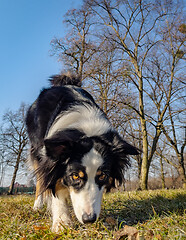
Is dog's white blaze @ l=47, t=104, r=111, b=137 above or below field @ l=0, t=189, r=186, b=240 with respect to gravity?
above

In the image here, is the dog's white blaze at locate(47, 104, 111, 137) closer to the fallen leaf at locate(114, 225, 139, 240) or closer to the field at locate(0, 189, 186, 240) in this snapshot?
the field at locate(0, 189, 186, 240)

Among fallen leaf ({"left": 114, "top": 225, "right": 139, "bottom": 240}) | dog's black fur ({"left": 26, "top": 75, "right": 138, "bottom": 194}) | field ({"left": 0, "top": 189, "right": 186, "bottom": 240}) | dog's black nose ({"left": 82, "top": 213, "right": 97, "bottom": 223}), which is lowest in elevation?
field ({"left": 0, "top": 189, "right": 186, "bottom": 240})

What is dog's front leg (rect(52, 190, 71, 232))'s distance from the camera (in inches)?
126

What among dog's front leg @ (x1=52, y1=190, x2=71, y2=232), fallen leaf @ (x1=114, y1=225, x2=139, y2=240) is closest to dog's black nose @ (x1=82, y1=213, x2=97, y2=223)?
fallen leaf @ (x1=114, y1=225, x2=139, y2=240)

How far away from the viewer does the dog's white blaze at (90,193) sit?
104 inches

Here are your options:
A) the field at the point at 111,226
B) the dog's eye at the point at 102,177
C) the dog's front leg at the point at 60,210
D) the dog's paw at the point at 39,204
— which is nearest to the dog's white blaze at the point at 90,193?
the dog's eye at the point at 102,177

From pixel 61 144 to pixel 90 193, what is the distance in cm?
73

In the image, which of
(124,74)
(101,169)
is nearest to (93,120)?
(101,169)

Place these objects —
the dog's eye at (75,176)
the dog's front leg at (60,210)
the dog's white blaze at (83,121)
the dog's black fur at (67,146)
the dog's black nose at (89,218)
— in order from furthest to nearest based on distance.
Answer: the dog's white blaze at (83,121)
the dog's front leg at (60,210)
the dog's black fur at (67,146)
the dog's eye at (75,176)
the dog's black nose at (89,218)

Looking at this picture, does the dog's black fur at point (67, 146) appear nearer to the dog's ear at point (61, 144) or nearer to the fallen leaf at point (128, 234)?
the dog's ear at point (61, 144)

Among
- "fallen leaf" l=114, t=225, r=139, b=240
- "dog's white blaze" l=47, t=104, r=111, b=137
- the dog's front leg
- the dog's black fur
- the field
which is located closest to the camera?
"fallen leaf" l=114, t=225, r=139, b=240

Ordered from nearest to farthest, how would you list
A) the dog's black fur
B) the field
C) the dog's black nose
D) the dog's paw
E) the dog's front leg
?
the field, the dog's black nose, the dog's black fur, the dog's front leg, the dog's paw

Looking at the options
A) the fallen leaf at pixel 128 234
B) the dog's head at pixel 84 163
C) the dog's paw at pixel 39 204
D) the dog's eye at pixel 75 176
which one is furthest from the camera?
the dog's paw at pixel 39 204

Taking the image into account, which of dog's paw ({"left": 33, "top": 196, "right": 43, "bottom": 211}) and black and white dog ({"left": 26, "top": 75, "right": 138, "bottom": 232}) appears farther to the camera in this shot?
dog's paw ({"left": 33, "top": 196, "right": 43, "bottom": 211})
